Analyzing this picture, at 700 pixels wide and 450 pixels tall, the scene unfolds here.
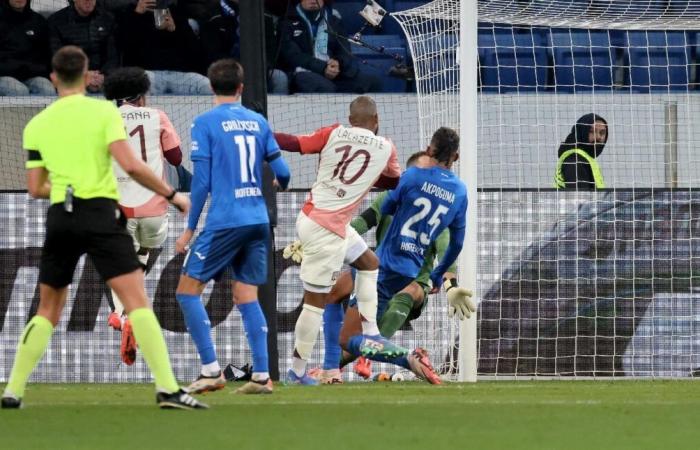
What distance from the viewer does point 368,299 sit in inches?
467

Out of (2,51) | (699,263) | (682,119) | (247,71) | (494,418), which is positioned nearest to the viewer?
(494,418)

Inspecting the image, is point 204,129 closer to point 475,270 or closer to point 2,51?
point 475,270

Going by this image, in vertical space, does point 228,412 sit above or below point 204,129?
below

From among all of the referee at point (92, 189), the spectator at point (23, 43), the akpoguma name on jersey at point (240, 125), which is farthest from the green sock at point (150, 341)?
the spectator at point (23, 43)

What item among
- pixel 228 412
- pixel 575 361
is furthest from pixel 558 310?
pixel 228 412

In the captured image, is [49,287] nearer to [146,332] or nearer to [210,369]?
[146,332]

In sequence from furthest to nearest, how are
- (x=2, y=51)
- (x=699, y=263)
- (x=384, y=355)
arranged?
(x=2, y=51)
(x=699, y=263)
(x=384, y=355)

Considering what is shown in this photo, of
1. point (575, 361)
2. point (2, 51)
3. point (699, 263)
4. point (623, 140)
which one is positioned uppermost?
point (2, 51)

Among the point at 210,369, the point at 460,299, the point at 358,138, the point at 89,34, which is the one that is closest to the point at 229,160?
the point at 210,369

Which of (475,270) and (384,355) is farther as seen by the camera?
(475,270)

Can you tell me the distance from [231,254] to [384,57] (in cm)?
879

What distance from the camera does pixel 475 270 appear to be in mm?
13258

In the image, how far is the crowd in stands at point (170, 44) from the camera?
1703 cm

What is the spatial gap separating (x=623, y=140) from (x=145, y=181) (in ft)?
27.4
